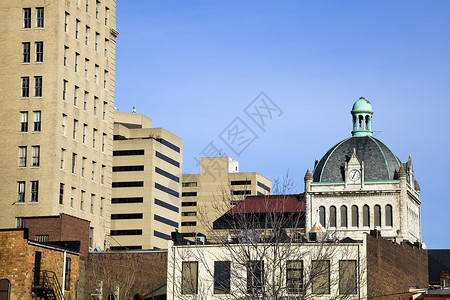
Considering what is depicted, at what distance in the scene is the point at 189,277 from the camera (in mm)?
73562

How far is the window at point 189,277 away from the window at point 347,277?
11.1 m

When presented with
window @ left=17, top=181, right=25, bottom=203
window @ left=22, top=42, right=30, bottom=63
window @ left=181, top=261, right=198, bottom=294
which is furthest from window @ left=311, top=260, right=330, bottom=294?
window @ left=22, top=42, right=30, bottom=63

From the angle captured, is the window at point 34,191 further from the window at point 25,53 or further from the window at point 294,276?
the window at point 294,276

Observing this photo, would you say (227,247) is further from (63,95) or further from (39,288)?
(63,95)

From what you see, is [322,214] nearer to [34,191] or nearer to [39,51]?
[34,191]

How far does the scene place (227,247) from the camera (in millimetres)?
68812

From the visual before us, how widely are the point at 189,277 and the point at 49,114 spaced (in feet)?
112

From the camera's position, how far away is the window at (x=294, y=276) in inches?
2586

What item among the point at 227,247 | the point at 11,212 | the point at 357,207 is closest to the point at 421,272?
the point at 357,207

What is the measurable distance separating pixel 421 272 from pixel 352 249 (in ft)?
97.4

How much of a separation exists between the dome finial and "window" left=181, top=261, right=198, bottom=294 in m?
64.2

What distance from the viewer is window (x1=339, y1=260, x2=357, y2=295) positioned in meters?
70.0

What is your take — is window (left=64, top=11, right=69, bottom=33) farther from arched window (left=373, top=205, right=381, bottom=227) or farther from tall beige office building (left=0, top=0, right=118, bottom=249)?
arched window (left=373, top=205, right=381, bottom=227)

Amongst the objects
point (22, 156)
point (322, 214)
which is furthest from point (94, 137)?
point (322, 214)
